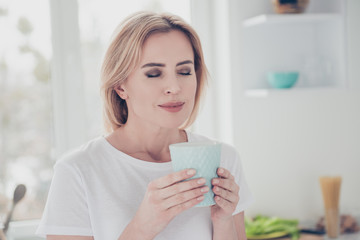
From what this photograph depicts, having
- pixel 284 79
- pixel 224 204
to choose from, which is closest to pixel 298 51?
pixel 284 79

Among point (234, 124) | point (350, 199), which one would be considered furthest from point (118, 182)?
point (350, 199)

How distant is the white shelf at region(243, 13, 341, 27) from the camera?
2069 mm

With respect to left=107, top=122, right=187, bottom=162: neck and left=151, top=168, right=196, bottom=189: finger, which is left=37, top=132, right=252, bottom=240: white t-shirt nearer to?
left=107, top=122, right=187, bottom=162: neck

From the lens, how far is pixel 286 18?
210 centimetres

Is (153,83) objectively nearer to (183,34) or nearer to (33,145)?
(183,34)

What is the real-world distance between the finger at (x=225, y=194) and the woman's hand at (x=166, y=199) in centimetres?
3

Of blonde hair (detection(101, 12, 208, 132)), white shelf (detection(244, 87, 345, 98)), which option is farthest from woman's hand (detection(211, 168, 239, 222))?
white shelf (detection(244, 87, 345, 98))

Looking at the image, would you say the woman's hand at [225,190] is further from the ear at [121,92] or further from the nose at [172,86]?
the ear at [121,92]

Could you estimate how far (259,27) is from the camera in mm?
2260

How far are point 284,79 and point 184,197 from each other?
1.27 meters

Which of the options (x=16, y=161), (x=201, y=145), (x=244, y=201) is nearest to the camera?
(x=201, y=145)

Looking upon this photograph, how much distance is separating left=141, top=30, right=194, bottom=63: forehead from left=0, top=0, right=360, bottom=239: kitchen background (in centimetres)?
90

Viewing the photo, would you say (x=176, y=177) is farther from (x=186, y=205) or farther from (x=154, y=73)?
(x=154, y=73)

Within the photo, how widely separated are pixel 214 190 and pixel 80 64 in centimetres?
137
